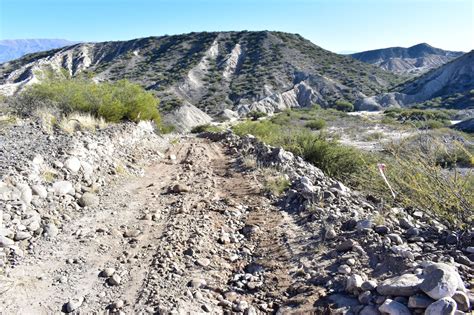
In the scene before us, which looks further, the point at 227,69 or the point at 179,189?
the point at 227,69

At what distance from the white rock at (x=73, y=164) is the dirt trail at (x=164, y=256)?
73 centimetres

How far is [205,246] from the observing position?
5.20 metres

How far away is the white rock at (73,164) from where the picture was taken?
23.5ft

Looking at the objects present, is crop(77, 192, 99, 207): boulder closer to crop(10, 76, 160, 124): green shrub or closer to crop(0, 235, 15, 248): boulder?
crop(0, 235, 15, 248): boulder

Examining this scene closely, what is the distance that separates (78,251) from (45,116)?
222 inches

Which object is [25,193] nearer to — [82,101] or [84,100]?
[82,101]

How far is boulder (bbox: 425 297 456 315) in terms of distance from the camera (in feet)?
8.91

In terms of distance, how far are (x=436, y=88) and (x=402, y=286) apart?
55055 mm

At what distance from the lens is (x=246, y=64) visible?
59.5 metres

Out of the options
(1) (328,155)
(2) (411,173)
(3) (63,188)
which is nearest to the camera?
Result: (2) (411,173)

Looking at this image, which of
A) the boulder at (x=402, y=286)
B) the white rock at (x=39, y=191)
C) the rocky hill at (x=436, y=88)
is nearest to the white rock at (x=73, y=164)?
the white rock at (x=39, y=191)

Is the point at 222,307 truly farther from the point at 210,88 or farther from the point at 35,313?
the point at 210,88

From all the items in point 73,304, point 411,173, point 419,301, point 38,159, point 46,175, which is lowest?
point 73,304

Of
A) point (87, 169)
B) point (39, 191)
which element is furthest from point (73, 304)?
point (87, 169)
